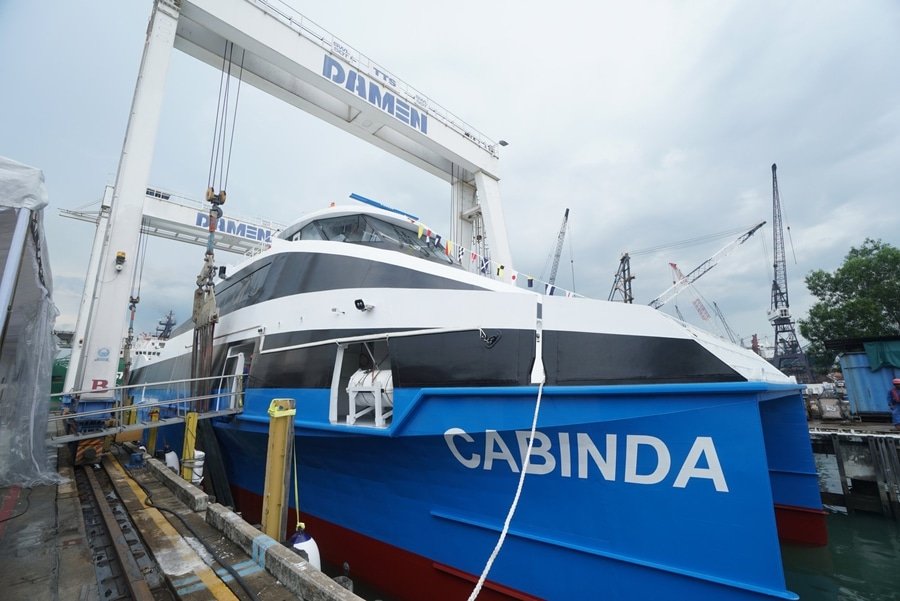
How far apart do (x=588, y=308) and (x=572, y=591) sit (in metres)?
2.15

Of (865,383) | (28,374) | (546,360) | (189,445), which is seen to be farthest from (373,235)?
(865,383)

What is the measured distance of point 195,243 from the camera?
1544 centimetres

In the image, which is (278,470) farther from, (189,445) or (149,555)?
(189,445)

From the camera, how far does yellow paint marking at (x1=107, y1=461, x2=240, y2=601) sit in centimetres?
254

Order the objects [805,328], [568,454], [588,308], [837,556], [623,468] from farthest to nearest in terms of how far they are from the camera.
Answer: [805,328] → [837,556] → [588,308] → [568,454] → [623,468]

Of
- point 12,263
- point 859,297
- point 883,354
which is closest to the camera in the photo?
point 12,263

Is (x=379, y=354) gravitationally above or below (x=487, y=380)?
above

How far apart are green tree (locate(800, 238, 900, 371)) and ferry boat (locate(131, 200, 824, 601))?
30630 millimetres

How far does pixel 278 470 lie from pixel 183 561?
3.26 feet

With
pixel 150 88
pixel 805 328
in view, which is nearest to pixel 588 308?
pixel 150 88

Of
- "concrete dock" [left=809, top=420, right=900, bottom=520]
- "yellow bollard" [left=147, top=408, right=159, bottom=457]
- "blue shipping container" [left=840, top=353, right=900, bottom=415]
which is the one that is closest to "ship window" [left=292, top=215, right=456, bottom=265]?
"yellow bollard" [left=147, top=408, right=159, bottom=457]

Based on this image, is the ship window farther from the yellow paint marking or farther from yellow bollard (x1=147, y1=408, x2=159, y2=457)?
yellow bollard (x1=147, y1=408, x2=159, y2=457)

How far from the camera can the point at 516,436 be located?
10.5ft

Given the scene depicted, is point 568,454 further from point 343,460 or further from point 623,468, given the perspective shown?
point 343,460
